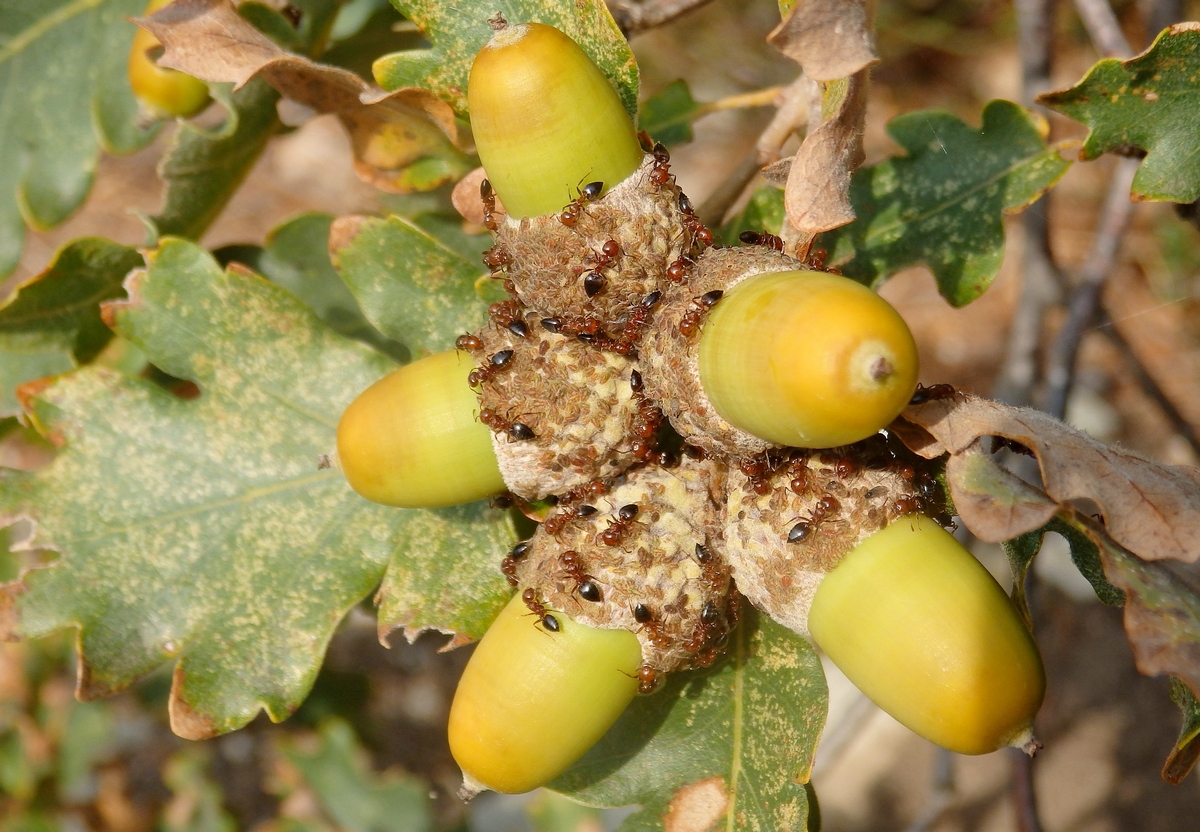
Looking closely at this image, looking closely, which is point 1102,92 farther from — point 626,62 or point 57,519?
point 57,519

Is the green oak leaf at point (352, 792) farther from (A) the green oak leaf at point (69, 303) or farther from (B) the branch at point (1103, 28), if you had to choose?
(B) the branch at point (1103, 28)

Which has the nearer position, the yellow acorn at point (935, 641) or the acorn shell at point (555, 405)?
the yellow acorn at point (935, 641)

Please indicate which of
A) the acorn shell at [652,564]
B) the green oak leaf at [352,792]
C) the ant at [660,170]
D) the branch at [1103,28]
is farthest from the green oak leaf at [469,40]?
the green oak leaf at [352,792]

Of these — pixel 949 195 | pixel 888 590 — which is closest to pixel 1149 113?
pixel 949 195

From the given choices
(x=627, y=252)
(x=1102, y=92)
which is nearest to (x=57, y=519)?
(x=627, y=252)

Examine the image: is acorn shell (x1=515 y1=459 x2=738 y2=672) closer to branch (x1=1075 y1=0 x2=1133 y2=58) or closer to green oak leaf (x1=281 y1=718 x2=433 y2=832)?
branch (x1=1075 y1=0 x2=1133 y2=58)

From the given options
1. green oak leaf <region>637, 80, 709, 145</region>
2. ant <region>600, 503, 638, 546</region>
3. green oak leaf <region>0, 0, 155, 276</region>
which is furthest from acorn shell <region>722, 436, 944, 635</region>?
green oak leaf <region>0, 0, 155, 276</region>

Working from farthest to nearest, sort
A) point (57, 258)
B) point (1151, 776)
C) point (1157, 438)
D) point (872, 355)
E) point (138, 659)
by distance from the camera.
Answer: point (1157, 438) < point (1151, 776) < point (57, 258) < point (138, 659) < point (872, 355)
